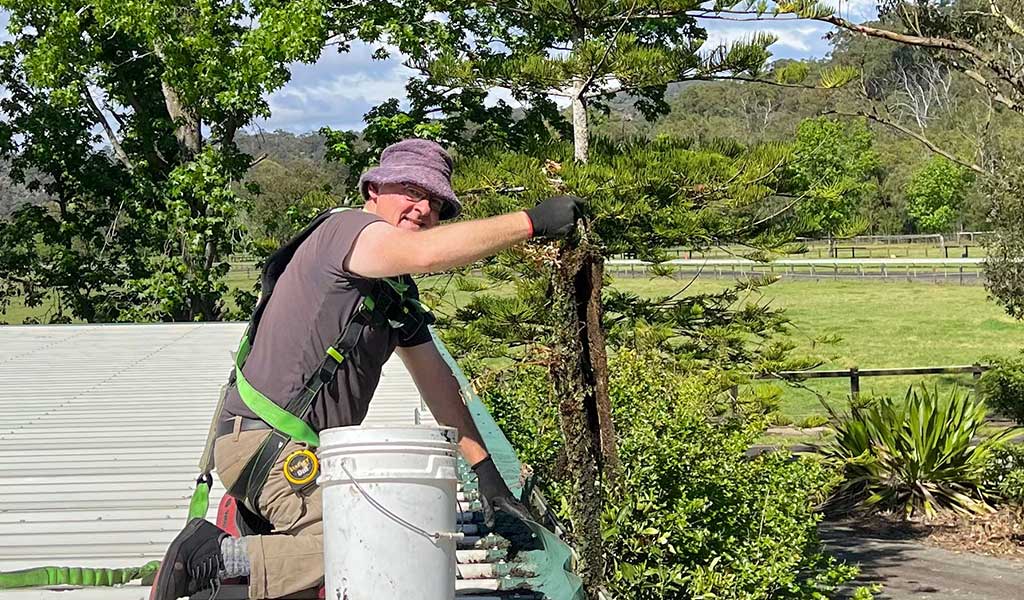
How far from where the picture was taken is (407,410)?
793 cm

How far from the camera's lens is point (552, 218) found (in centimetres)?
294

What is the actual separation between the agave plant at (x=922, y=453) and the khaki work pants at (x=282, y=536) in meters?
10.4

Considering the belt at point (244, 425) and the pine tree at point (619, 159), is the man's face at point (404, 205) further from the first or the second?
the pine tree at point (619, 159)

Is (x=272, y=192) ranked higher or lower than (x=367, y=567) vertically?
higher

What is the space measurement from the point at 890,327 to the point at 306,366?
35.2m

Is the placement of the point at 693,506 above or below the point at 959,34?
below

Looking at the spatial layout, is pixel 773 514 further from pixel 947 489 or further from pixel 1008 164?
pixel 1008 164

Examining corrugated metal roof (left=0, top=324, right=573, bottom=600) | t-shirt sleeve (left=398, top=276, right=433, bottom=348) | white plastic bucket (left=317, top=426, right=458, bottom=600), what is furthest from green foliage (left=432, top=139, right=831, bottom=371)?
white plastic bucket (left=317, top=426, right=458, bottom=600)

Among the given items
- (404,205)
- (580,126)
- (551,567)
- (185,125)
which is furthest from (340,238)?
(185,125)

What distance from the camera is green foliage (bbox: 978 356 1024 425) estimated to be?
17.8 metres

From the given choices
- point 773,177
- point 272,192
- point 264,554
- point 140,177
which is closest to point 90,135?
point 140,177

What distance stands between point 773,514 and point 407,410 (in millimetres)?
3055

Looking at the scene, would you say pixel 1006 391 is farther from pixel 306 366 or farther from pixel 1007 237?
pixel 306 366

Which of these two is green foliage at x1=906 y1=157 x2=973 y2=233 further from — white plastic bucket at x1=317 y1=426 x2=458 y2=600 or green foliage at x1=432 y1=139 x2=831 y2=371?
white plastic bucket at x1=317 y1=426 x2=458 y2=600
